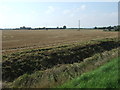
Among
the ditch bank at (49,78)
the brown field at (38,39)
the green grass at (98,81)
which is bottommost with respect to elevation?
the ditch bank at (49,78)

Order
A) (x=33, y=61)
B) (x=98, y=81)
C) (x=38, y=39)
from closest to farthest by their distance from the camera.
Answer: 1. (x=98, y=81)
2. (x=33, y=61)
3. (x=38, y=39)

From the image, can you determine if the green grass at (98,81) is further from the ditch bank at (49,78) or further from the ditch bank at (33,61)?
the ditch bank at (33,61)

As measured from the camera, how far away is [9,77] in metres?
13.3

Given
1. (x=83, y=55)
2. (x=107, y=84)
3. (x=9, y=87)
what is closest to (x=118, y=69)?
(x=107, y=84)

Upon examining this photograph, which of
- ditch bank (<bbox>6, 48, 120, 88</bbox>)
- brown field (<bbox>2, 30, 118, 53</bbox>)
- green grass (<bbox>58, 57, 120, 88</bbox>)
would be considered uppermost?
brown field (<bbox>2, 30, 118, 53</bbox>)

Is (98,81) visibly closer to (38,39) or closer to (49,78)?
(49,78)

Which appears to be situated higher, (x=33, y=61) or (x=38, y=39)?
(x=38, y=39)

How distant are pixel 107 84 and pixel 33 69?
8.97 metres

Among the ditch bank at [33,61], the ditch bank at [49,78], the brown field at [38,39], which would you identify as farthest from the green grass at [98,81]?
Answer: the brown field at [38,39]

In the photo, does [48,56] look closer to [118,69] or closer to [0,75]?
[0,75]

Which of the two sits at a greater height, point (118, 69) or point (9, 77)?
point (118, 69)

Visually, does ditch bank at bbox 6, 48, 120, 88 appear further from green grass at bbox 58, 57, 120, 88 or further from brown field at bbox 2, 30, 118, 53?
brown field at bbox 2, 30, 118, 53

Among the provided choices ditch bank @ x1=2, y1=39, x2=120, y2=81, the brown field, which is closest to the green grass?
ditch bank @ x1=2, y1=39, x2=120, y2=81

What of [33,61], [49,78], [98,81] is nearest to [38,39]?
[33,61]
